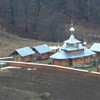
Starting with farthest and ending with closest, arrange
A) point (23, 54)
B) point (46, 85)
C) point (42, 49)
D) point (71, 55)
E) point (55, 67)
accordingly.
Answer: point (42, 49)
point (23, 54)
point (71, 55)
point (55, 67)
point (46, 85)

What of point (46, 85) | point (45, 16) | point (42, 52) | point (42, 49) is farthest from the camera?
point (45, 16)

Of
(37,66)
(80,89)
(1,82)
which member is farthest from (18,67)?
(80,89)

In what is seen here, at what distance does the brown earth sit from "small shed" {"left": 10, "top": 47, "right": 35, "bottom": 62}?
240 cm

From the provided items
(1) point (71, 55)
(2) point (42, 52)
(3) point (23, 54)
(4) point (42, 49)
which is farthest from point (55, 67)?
(4) point (42, 49)

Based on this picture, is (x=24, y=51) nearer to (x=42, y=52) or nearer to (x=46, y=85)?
(x=42, y=52)

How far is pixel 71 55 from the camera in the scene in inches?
1437

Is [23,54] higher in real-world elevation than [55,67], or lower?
higher

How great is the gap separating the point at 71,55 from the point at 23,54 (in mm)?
3758

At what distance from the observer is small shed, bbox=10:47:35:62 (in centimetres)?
3684

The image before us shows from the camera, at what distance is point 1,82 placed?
31203 millimetres

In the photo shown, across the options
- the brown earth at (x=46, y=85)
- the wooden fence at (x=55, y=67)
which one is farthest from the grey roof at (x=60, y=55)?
the brown earth at (x=46, y=85)

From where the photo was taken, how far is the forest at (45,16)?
4819 centimetres

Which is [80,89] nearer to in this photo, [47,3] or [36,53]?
[36,53]

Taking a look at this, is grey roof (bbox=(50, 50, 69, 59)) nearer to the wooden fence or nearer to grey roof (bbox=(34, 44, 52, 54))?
the wooden fence
